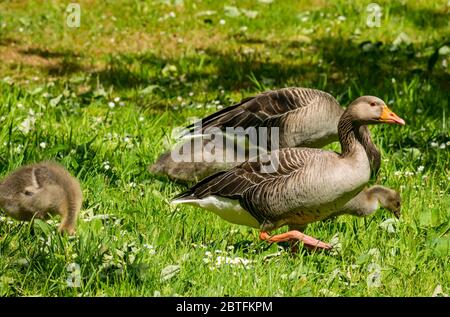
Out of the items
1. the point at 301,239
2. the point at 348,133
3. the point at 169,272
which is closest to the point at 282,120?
the point at 348,133

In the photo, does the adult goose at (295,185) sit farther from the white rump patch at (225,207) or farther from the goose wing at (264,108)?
the goose wing at (264,108)

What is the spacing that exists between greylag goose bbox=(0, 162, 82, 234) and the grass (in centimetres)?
11

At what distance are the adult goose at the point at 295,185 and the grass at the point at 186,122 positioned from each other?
0.20 metres

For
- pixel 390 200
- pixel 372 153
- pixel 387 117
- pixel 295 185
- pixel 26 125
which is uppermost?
pixel 387 117

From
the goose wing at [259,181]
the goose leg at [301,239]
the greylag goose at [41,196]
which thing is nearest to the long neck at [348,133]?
the goose wing at [259,181]

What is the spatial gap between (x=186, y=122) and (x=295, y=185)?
3.25 metres

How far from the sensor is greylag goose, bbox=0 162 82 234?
6.11 metres

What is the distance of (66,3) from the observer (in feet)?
44.0

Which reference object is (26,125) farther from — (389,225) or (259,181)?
(389,225)

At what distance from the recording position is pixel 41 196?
6.12 meters

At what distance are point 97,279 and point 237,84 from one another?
5679 millimetres

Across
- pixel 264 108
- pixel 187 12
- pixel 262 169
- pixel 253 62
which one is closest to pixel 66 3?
pixel 187 12
